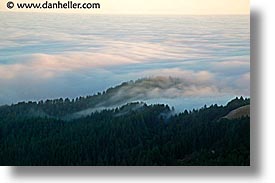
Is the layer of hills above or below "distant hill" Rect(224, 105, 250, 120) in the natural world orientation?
below

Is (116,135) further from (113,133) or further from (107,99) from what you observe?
(107,99)

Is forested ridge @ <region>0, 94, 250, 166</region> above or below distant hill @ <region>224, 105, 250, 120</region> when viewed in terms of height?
below

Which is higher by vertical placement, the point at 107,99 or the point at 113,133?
the point at 107,99

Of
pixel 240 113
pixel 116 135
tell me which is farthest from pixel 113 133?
pixel 240 113

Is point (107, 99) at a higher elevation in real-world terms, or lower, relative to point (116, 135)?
higher

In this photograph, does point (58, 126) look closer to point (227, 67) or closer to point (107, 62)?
point (107, 62)

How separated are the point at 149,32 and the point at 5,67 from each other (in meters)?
0.45

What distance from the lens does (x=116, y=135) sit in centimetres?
177

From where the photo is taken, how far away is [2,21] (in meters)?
1.74

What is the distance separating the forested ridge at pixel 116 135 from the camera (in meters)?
1.76

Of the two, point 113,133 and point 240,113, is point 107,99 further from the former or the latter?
point 240,113

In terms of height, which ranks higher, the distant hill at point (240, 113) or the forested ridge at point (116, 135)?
the distant hill at point (240, 113)

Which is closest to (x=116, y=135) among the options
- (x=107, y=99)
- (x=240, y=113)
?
(x=107, y=99)

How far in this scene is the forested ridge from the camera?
1.76 meters
